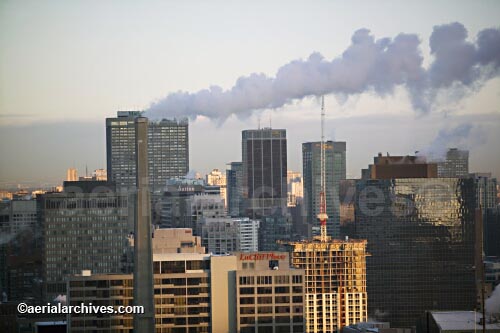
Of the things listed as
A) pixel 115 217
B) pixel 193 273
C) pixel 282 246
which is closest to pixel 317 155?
pixel 282 246

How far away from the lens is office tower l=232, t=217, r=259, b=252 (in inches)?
1928

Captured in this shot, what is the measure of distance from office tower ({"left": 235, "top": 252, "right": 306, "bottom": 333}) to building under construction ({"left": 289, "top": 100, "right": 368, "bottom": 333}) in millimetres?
9794

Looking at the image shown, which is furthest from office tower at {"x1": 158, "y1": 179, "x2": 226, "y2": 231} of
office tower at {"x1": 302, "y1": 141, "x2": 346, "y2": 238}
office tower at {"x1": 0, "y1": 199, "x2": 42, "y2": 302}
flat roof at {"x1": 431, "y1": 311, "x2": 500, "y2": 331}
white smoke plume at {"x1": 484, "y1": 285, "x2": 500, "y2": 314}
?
A: flat roof at {"x1": 431, "y1": 311, "x2": 500, "y2": 331}

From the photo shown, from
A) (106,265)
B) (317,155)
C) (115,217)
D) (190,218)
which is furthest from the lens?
(317,155)

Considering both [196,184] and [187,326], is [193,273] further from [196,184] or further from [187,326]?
[196,184]

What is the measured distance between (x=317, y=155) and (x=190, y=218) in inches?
459

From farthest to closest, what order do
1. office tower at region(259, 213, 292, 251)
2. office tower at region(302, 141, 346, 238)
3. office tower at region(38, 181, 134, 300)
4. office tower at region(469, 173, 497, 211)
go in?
1. office tower at region(302, 141, 346, 238)
2. office tower at region(259, 213, 292, 251)
3. office tower at region(469, 173, 497, 211)
4. office tower at region(38, 181, 134, 300)

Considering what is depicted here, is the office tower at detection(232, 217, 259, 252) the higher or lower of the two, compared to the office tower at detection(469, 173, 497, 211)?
lower

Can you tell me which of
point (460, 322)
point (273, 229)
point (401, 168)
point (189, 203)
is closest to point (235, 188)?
point (273, 229)

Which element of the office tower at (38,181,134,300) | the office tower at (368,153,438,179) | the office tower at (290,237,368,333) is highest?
the office tower at (368,153,438,179)

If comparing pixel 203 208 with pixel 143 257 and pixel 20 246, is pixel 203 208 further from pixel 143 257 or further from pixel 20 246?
pixel 143 257

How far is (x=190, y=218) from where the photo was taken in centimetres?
4891

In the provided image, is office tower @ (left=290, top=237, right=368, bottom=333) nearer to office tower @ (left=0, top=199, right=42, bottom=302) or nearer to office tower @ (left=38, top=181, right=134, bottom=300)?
office tower @ (left=38, top=181, right=134, bottom=300)

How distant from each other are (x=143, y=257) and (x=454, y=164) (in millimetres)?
21052
